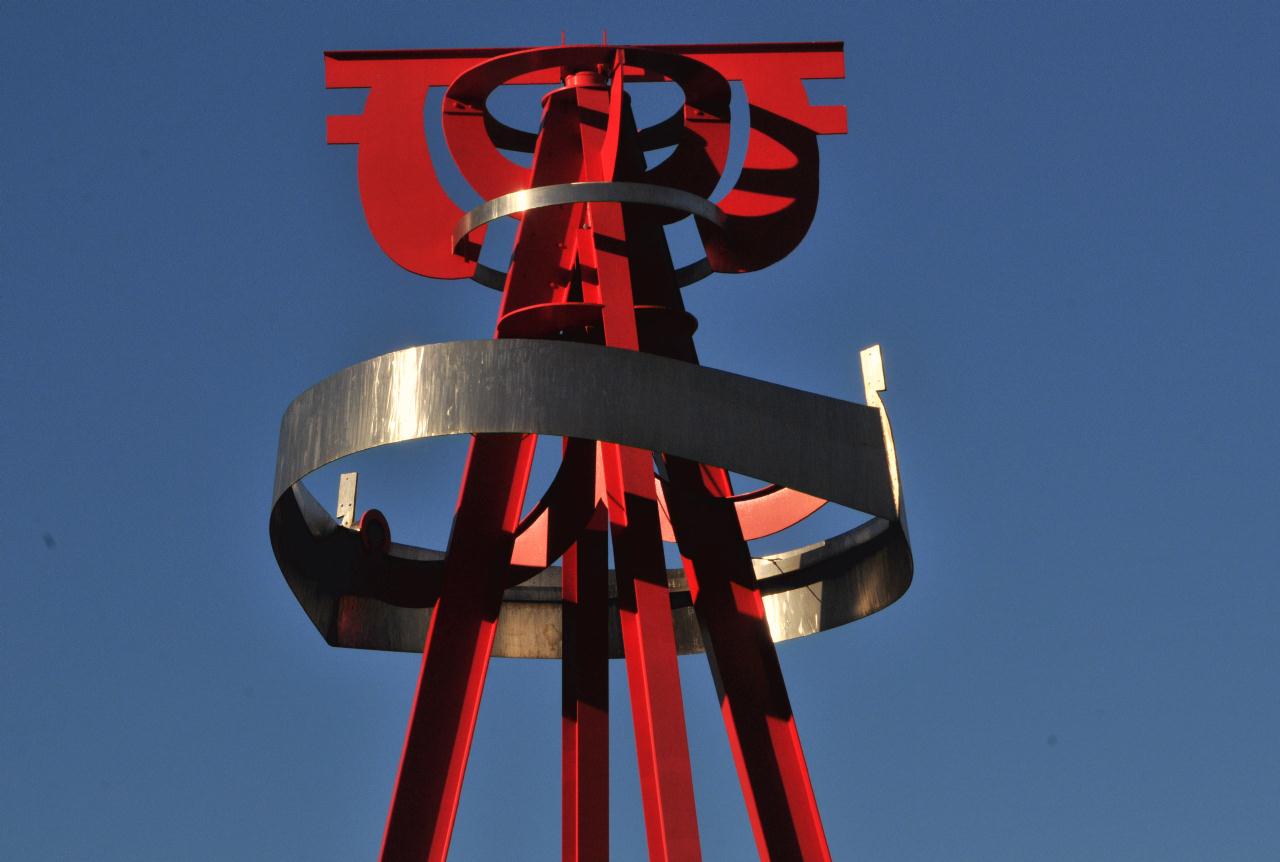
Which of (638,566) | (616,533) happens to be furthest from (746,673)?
(616,533)

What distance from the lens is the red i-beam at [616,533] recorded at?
1465 centimetres

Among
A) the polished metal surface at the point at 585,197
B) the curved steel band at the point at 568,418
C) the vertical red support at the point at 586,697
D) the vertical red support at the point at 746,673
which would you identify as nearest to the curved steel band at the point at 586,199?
the polished metal surface at the point at 585,197

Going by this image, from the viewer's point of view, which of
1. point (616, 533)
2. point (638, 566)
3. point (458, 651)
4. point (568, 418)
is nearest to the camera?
point (568, 418)

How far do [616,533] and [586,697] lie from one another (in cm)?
166

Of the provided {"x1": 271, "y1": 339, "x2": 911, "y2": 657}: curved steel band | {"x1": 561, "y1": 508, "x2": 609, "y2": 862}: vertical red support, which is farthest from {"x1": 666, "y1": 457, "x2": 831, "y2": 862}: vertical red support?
{"x1": 271, "y1": 339, "x2": 911, "y2": 657}: curved steel band

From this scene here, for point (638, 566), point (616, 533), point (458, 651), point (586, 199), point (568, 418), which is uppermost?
point (586, 199)

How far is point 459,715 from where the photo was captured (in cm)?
1491

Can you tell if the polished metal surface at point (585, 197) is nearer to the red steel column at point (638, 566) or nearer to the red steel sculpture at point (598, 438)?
the red steel sculpture at point (598, 438)

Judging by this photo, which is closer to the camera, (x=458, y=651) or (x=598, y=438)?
(x=598, y=438)

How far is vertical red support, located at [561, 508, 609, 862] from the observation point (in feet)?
53.0

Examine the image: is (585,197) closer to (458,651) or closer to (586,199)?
(586,199)

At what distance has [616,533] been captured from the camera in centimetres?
1562

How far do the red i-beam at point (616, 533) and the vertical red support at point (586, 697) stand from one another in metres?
0.02

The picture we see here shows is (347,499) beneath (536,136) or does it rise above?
beneath
